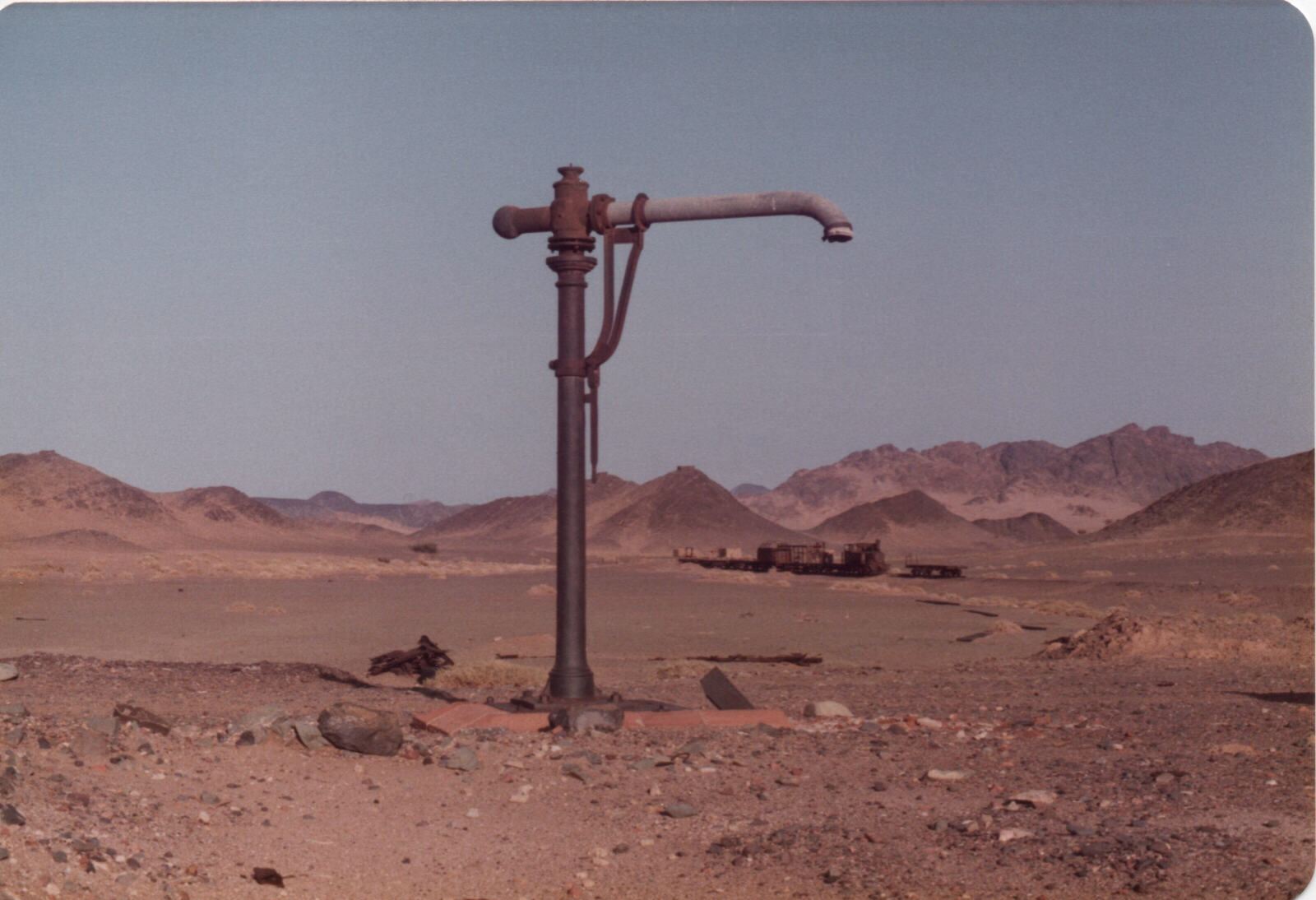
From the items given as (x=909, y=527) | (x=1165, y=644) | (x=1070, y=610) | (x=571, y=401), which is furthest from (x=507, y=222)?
(x=909, y=527)

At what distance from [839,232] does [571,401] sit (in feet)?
7.22

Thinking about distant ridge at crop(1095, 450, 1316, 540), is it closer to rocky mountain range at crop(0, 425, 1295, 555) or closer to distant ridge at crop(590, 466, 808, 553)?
rocky mountain range at crop(0, 425, 1295, 555)

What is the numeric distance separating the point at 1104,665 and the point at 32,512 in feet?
262

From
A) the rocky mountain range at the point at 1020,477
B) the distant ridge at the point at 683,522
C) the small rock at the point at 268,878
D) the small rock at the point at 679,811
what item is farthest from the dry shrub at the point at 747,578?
the rocky mountain range at the point at 1020,477

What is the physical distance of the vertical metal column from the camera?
9.09 meters

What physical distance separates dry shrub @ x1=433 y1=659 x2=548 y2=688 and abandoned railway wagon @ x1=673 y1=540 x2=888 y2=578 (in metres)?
36.6

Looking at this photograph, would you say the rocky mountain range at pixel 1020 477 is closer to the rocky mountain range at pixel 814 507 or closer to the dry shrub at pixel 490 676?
the rocky mountain range at pixel 814 507

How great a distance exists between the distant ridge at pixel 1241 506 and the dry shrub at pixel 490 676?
6243 cm

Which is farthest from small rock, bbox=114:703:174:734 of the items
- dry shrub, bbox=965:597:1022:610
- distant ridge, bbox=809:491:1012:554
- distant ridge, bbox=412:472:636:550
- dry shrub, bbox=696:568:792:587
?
distant ridge, bbox=809:491:1012:554

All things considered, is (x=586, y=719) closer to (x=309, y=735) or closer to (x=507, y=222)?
(x=309, y=735)

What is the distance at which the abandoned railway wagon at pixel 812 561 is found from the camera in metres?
49.6

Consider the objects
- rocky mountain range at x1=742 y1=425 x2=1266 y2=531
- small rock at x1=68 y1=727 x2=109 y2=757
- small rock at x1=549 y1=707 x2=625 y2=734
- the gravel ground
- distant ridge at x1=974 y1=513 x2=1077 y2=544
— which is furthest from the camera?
rocky mountain range at x1=742 y1=425 x2=1266 y2=531

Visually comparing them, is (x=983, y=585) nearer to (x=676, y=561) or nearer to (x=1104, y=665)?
(x=676, y=561)

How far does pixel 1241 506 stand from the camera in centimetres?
7631
